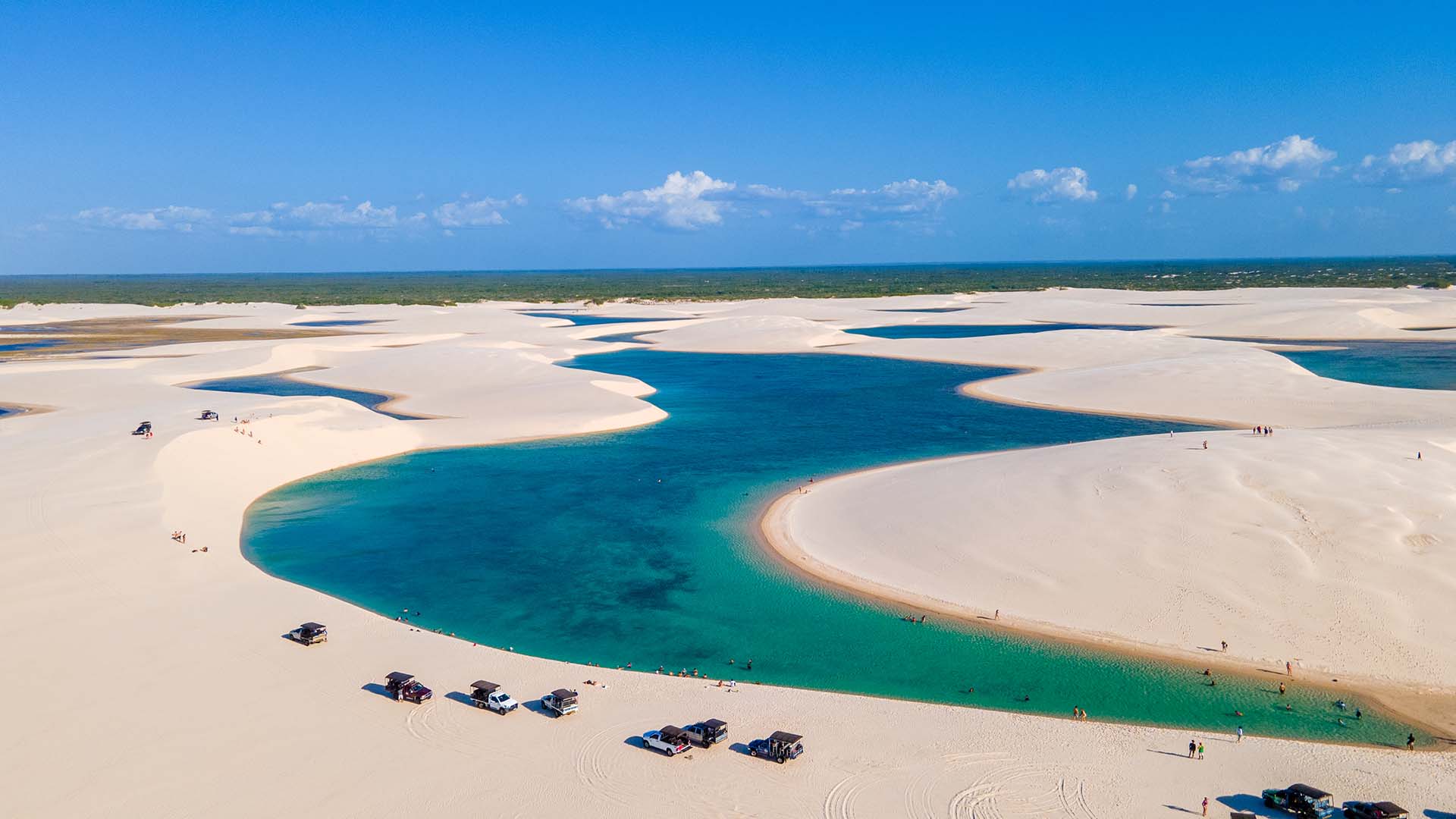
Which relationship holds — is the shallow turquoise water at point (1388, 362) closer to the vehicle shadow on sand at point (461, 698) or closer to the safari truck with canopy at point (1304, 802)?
the safari truck with canopy at point (1304, 802)

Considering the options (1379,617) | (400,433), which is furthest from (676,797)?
(400,433)

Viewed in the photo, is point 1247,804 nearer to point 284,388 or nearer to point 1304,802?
point 1304,802

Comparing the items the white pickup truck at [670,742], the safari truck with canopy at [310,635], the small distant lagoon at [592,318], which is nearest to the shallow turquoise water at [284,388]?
the safari truck with canopy at [310,635]

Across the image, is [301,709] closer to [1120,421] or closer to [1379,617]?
[1379,617]

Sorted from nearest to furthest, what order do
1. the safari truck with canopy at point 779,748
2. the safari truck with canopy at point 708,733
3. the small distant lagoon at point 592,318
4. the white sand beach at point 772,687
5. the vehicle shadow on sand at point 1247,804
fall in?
the vehicle shadow on sand at point 1247,804
the white sand beach at point 772,687
the safari truck with canopy at point 779,748
the safari truck with canopy at point 708,733
the small distant lagoon at point 592,318

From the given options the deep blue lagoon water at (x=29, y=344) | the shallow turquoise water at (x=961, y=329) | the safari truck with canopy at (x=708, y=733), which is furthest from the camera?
the shallow turquoise water at (x=961, y=329)

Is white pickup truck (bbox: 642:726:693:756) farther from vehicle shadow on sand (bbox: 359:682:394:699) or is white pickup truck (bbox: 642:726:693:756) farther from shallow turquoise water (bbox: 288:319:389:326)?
shallow turquoise water (bbox: 288:319:389:326)
